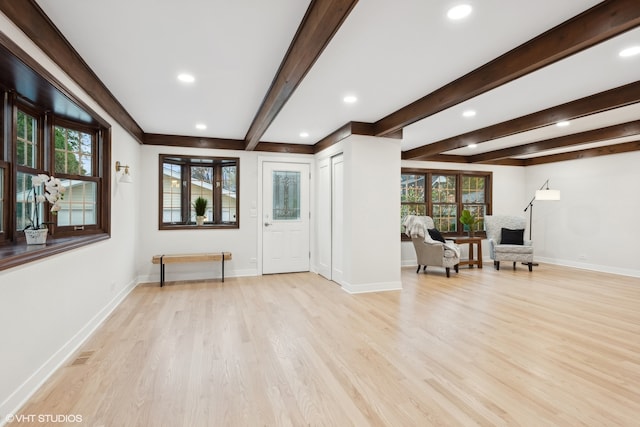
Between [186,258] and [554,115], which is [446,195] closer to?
[554,115]

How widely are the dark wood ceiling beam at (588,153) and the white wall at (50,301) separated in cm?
815

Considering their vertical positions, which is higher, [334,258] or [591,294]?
[334,258]

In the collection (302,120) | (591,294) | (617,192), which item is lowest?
(591,294)

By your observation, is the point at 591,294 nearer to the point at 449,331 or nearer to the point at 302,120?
the point at 449,331

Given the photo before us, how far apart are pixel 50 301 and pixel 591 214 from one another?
8.57 m

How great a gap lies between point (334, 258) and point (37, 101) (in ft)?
13.1

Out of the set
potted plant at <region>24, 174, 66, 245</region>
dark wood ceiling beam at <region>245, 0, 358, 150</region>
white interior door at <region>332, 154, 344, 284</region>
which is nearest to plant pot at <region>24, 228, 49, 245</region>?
potted plant at <region>24, 174, 66, 245</region>

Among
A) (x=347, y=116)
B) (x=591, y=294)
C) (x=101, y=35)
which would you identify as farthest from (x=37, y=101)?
(x=591, y=294)

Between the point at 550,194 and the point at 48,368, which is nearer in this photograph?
the point at 48,368

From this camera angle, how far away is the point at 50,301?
7.86 ft

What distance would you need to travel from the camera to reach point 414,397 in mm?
2059

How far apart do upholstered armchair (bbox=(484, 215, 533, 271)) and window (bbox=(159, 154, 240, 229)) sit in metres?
5.15

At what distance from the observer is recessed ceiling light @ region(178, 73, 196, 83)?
119 inches

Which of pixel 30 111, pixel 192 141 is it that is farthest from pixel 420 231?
pixel 30 111
